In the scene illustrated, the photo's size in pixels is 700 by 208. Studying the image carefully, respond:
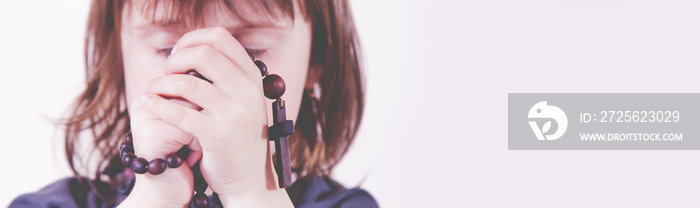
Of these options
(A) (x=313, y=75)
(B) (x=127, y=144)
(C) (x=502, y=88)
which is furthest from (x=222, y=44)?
(C) (x=502, y=88)

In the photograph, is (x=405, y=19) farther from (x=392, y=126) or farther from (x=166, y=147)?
(x=166, y=147)

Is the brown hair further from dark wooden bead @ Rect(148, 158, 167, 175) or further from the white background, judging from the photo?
dark wooden bead @ Rect(148, 158, 167, 175)

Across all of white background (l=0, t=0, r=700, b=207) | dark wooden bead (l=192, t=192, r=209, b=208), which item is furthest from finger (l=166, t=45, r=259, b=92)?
white background (l=0, t=0, r=700, b=207)

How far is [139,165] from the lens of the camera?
20.1 inches

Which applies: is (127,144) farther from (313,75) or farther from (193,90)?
(313,75)

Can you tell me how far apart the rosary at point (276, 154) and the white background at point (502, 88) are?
397 millimetres

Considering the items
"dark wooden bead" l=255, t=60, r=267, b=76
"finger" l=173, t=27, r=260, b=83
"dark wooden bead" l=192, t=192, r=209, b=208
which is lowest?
"dark wooden bead" l=192, t=192, r=209, b=208

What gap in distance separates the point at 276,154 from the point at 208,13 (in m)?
0.15

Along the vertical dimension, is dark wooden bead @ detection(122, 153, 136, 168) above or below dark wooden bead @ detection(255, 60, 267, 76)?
below

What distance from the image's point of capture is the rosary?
0.52 m

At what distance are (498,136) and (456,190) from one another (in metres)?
0.10

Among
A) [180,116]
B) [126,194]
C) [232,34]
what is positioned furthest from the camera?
[126,194]

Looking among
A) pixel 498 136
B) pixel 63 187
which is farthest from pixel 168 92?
pixel 498 136

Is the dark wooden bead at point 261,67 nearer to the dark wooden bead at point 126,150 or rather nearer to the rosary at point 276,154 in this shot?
the rosary at point 276,154
